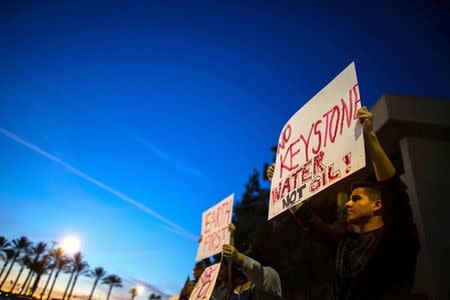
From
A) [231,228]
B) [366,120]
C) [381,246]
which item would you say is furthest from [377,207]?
[231,228]

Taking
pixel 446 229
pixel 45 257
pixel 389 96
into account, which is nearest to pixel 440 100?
pixel 389 96

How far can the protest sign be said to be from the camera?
3.94 metres

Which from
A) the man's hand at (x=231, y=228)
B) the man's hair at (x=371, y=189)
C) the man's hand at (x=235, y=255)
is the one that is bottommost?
the man's hand at (x=235, y=255)

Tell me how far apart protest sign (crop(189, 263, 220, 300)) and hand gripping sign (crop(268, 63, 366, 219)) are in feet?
4.68

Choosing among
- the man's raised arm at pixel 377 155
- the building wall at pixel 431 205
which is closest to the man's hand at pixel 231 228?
the man's raised arm at pixel 377 155

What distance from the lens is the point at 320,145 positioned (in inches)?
107

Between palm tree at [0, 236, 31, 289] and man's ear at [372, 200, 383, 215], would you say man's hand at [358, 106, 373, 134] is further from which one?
palm tree at [0, 236, 31, 289]

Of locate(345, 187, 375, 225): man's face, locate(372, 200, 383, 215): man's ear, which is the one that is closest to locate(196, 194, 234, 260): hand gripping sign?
locate(345, 187, 375, 225): man's face

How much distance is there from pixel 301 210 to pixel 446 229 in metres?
4.90

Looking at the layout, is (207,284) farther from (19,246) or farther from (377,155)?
(19,246)

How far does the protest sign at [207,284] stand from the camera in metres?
3.94

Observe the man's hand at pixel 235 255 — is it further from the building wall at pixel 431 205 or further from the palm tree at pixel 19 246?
the palm tree at pixel 19 246

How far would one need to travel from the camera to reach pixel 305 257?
10.7m

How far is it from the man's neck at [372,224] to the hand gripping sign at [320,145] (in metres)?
0.35
